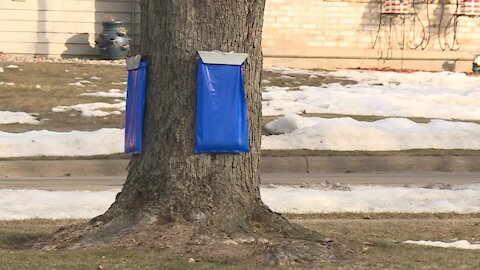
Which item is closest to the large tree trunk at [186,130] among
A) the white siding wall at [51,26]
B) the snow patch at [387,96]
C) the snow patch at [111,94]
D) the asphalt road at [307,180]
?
the asphalt road at [307,180]

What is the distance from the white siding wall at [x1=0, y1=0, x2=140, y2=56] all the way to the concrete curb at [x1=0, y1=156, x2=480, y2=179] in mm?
13056

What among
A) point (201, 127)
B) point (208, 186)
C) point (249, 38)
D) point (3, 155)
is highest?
point (249, 38)

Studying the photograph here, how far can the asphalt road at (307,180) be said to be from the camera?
1134 cm

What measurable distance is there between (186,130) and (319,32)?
20937 mm

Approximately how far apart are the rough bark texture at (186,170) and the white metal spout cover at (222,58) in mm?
55

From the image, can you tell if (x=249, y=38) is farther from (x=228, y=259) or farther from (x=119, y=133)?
(x=119, y=133)

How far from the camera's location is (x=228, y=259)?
18.5 ft

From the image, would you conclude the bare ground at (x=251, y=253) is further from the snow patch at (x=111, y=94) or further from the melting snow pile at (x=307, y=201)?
the snow patch at (x=111, y=94)


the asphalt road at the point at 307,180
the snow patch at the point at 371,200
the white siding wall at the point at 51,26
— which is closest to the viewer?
the snow patch at the point at 371,200

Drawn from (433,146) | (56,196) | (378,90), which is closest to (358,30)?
(378,90)

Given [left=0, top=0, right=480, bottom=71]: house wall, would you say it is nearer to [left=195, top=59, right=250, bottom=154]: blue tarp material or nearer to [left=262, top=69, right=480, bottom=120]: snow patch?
[left=262, top=69, right=480, bottom=120]: snow patch

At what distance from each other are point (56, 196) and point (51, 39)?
54.5 feet

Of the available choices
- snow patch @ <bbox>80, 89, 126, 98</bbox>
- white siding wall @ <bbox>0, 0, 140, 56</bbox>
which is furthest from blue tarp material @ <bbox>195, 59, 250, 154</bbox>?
white siding wall @ <bbox>0, 0, 140, 56</bbox>

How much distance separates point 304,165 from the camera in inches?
521
